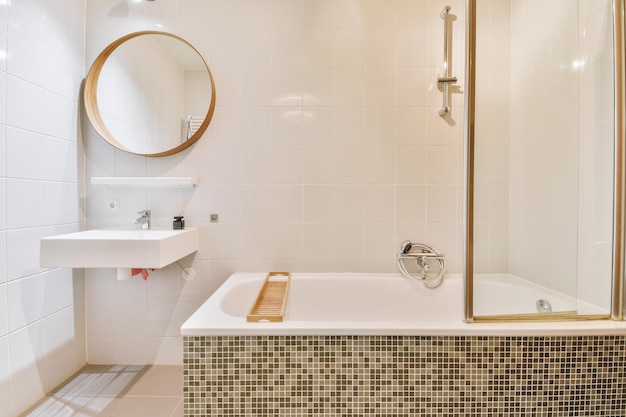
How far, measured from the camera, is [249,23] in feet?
5.94

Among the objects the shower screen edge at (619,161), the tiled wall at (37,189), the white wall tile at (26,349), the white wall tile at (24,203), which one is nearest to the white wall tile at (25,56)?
the tiled wall at (37,189)

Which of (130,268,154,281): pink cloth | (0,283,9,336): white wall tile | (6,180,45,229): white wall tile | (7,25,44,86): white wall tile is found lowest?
(0,283,9,336): white wall tile

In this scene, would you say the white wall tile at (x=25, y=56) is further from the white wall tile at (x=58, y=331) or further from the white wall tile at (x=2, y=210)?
the white wall tile at (x=58, y=331)

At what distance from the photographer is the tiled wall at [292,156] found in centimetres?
181

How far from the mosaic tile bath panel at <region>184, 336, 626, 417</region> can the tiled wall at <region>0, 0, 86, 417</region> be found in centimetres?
106

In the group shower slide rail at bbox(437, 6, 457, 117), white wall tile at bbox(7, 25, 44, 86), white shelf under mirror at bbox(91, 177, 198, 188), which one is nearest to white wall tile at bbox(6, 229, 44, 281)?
white shelf under mirror at bbox(91, 177, 198, 188)

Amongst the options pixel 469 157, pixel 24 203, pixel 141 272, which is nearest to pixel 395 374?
pixel 469 157

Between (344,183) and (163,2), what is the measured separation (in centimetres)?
160

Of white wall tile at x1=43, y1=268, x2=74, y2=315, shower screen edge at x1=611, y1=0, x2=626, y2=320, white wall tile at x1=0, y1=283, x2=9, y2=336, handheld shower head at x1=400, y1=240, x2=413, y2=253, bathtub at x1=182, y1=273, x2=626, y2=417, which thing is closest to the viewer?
bathtub at x1=182, y1=273, x2=626, y2=417

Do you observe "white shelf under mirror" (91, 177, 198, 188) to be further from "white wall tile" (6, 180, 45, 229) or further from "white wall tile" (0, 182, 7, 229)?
"white wall tile" (0, 182, 7, 229)

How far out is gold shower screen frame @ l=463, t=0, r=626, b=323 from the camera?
3.61 ft

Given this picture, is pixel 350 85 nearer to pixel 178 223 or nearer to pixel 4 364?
pixel 178 223

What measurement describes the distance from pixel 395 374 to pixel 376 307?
2.36 feet

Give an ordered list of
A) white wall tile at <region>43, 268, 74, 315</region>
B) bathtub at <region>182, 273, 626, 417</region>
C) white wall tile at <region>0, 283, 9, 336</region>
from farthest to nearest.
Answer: white wall tile at <region>43, 268, 74, 315</region>
white wall tile at <region>0, 283, 9, 336</region>
bathtub at <region>182, 273, 626, 417</region>
